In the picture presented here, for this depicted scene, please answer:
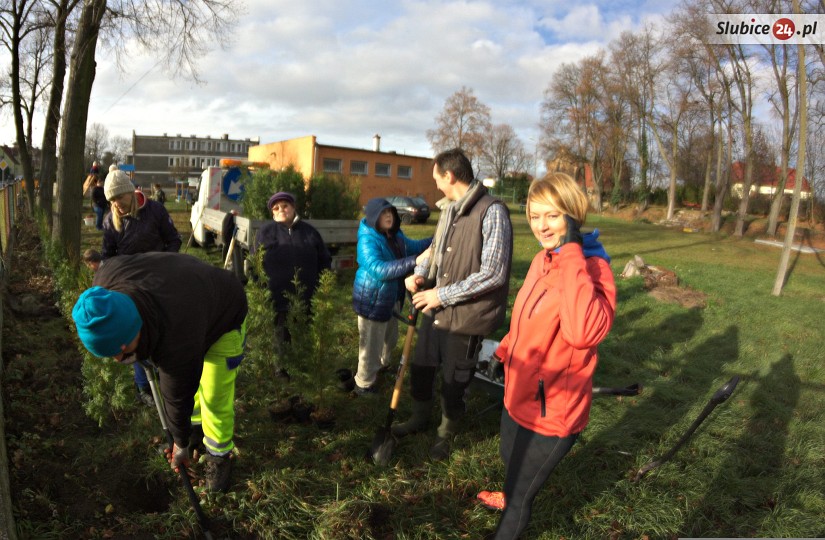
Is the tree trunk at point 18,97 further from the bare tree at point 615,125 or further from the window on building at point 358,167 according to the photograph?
the bare tree at point 615,125

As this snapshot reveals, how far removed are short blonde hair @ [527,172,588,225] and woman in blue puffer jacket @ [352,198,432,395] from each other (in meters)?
1.49

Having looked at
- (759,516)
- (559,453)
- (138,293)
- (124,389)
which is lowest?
(759,516)

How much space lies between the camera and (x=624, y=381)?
15.5 feet

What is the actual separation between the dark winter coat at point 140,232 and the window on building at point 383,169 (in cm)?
2588

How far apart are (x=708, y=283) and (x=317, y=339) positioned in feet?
31.0

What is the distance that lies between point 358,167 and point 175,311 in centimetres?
2715

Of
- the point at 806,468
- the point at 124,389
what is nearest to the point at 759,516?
the point at 806,468

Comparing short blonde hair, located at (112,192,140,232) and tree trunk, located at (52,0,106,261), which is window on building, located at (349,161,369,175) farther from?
short blonde hair, located at (112,192,140,232)


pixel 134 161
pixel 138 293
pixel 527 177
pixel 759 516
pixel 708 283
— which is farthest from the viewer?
pixel 134 161

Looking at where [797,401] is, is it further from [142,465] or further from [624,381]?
[142,465]

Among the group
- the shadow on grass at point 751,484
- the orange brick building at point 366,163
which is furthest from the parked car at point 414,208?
the shadow on grass at point 751,484

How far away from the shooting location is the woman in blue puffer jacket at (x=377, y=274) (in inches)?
141

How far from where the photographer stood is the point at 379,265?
355cm

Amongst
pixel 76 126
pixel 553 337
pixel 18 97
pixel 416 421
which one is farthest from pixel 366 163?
pixel 553 337
